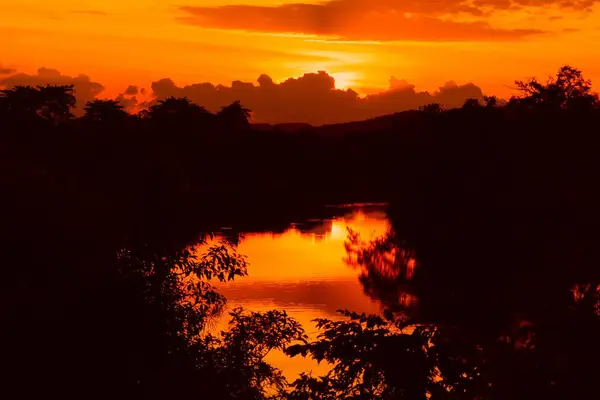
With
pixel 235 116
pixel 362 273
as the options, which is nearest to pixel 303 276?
pixel 362 273

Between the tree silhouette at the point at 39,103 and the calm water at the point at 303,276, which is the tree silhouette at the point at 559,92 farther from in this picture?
the tree silhouette at the point at 39,103

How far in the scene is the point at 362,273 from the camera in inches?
1569

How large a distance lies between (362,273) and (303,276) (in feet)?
9.70

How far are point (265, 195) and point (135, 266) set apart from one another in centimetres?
6048

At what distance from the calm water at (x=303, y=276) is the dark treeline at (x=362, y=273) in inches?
54.9

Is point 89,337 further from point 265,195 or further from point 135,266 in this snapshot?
point 265,195

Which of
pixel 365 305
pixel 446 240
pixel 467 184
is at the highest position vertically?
pixel 467 184

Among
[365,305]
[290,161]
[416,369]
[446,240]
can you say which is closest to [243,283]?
[365,305]

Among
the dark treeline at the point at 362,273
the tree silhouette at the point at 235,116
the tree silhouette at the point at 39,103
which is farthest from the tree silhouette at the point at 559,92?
the tree silhouette at the point at 235,116

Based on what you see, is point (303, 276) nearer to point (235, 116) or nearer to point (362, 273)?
point (362, 273)

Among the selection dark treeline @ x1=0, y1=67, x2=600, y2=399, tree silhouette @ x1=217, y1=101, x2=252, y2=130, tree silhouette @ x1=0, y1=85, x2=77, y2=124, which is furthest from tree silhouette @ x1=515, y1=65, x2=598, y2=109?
tree silhouette @ x1=217, y1=101, x2=252, y2=130

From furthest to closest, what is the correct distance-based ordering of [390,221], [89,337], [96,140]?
1. [96,140]
2. [390,221]
3. [89,337]

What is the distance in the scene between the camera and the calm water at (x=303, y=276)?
3186cm

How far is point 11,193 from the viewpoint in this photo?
2286 cm
